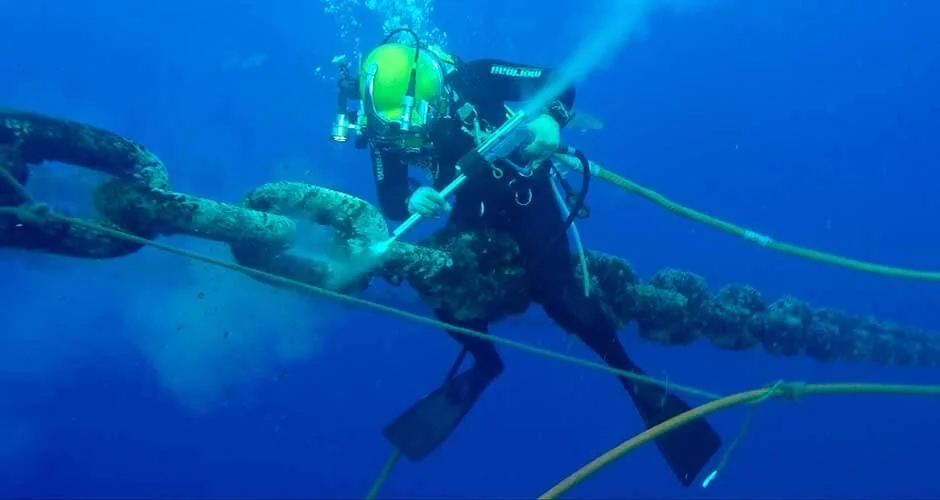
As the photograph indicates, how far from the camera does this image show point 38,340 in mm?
26562

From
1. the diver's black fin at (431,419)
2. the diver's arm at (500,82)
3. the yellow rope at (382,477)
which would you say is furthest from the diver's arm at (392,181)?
the yellow rope at (382,477)

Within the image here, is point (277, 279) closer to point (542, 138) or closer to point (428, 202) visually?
point (428, 202)

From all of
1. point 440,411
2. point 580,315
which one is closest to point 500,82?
point 580,315

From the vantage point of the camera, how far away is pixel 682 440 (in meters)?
4.27

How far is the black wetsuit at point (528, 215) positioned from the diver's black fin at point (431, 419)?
0.07 metres

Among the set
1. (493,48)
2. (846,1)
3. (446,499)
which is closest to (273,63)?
(493,48)

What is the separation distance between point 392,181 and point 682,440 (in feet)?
8.10

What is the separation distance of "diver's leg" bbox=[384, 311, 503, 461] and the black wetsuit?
52 millimetres

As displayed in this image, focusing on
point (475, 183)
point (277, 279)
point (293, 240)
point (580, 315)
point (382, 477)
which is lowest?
point (382, 477)

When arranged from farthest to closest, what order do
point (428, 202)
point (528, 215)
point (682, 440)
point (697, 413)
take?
1. point (528, 215)
2. point (682, 440)
3. point (428, 202)
4. point (697, 413)

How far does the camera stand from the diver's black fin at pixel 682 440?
4246mm

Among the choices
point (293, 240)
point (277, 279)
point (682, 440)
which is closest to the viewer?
point (277, 279)

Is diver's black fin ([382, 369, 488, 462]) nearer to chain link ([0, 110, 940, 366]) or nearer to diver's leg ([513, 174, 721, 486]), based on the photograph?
chain link ([0, 110, 940, 366])

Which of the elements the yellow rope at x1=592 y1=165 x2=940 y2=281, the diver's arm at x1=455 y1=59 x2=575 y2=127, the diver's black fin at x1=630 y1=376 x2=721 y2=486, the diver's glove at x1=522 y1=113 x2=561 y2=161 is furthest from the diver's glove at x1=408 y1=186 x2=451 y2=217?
the diver's black fin at x1=630 y1=376 x2=721 y2=486
